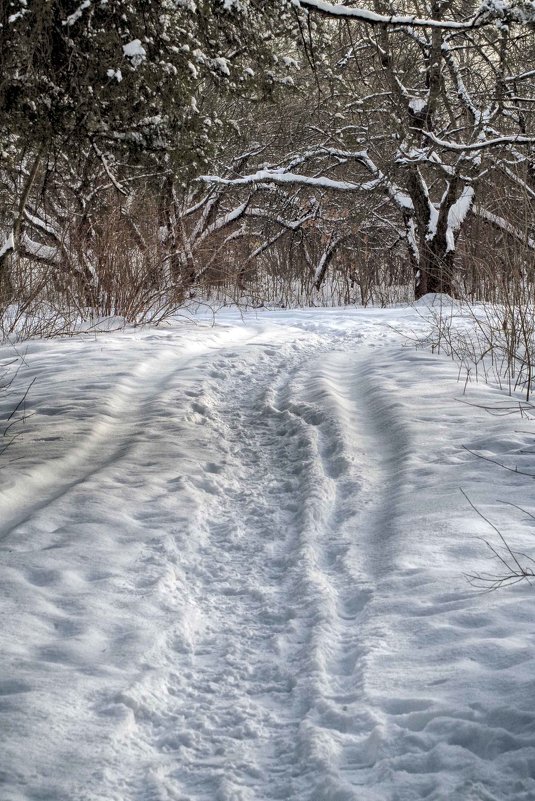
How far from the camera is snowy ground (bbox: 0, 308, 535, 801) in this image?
219 cm

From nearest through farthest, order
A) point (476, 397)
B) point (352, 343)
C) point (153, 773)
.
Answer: point (153, 773)
point (476, 397)
point (352, 343)

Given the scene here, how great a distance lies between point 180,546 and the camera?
367 cm

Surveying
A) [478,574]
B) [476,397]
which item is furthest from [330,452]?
[478,574]

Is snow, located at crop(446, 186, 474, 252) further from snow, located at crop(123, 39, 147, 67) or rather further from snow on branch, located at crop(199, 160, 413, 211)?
snow, located at crop(123, 39, 147, 67)

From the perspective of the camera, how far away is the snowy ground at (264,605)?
7.20 feet

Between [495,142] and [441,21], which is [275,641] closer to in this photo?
[441,21]

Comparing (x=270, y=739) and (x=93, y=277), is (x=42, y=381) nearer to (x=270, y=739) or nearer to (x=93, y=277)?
(x=93, y=277)

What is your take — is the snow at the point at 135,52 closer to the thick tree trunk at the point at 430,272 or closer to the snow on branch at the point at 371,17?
the snow on branch at the point at 371,17

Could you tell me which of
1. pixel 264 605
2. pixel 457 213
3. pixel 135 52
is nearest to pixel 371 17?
pixel 135 52

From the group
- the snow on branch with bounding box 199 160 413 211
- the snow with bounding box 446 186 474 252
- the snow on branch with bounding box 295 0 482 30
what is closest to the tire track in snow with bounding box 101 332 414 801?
the snow on branch with bounding box 295 0 482 30

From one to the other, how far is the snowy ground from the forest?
1900mm

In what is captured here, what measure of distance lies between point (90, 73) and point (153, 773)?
3862 mm

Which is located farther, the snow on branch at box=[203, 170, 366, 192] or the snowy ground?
the snow on branch at box=[203, 170, 366, 192]

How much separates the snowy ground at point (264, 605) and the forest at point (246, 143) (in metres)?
1.90
